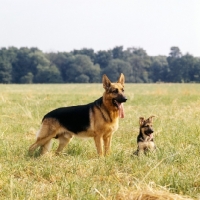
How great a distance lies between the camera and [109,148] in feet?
20.6

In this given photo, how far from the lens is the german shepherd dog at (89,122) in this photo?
6199 mm

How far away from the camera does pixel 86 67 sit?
75062mm

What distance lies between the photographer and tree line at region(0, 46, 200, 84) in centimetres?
6975

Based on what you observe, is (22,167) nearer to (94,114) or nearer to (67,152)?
(67,152)

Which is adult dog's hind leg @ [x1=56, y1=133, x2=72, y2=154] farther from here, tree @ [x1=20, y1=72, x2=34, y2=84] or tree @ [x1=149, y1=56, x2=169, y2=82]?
tree @ [x1=149, y1=56, x2=169, y2=82]

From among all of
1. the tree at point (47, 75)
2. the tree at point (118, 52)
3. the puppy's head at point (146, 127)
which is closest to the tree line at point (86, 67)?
the tree at point (47, 75)

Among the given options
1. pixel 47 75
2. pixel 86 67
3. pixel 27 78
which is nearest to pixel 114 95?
pixel 27 78

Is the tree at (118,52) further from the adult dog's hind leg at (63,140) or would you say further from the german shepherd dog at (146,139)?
the german shepherd dog at (146,139)

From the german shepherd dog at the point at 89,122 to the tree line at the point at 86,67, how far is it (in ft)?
198

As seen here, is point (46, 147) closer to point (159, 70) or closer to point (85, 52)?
point (159, 70)

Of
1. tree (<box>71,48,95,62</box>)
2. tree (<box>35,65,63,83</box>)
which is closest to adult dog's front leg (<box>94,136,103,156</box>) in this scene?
tree (<box>35,65,63,83</box>)

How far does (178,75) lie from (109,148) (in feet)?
221

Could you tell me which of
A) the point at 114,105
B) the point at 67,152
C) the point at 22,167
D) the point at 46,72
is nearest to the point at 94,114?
the point at 114,105

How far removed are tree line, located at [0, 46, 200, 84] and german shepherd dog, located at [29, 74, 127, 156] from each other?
60.3m
